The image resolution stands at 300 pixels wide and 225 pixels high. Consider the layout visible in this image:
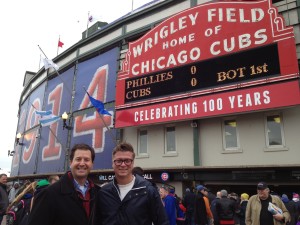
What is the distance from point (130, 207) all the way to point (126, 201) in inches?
3.1

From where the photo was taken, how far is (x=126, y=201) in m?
3.32

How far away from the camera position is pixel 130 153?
3.57 metres

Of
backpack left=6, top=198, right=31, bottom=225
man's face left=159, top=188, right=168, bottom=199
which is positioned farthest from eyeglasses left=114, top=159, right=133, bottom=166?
man's face left=159, top=188, right=168, bottom=199

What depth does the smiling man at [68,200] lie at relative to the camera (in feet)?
9.37

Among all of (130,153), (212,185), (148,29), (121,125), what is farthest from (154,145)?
(130,153)

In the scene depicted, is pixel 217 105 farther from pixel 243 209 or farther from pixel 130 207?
pixel 130 207

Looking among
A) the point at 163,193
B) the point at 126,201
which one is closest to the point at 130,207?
the point at 126,201

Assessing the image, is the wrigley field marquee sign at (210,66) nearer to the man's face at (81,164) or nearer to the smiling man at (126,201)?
the smiling man at (126,201)

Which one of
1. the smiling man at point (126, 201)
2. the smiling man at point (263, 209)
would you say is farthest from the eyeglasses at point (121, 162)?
the smiling man at point (263, 209)

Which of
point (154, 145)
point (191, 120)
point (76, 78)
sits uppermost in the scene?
point (76, 78)

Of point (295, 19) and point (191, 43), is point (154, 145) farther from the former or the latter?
point (295, 19)

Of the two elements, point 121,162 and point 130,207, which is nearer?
point 130,207

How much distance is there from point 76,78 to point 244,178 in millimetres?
15882

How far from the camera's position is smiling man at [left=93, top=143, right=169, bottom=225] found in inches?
129
